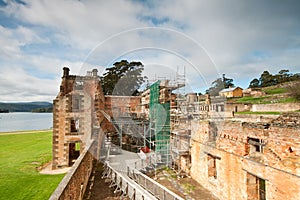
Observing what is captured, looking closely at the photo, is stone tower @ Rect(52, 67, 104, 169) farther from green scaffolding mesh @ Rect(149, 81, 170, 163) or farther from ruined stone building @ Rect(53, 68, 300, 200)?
green scaffolding mesh @ Rect(149, 81, 170, 163)

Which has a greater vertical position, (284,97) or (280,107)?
(284,97)

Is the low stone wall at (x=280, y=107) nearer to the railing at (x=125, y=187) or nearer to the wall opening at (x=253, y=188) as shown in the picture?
the wall opening at (x=253, y=188)

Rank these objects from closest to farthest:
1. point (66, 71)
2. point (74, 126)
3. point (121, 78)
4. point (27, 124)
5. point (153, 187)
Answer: point (153, 187) < point (74, 126) < point (66, 71) < point (121, 78) < point (27, 124)

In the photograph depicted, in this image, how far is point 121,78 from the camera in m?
30.7

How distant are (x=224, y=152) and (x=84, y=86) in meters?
12.2

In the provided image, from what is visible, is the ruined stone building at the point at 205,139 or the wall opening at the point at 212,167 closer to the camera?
the ruined stone building at the point at 205,139

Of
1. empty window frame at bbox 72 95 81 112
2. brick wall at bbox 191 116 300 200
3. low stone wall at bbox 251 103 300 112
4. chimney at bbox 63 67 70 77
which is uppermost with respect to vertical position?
chimney at bbox 63 67 70 77

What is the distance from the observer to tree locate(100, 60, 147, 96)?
87.4ft

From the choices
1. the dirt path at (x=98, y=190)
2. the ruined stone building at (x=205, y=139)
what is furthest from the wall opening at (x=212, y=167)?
the dirt path at (x=98, y=190)

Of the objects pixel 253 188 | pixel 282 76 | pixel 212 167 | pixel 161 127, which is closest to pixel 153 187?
pixel 212 167

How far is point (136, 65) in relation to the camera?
32.0 metres

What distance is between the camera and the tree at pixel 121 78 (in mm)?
26653

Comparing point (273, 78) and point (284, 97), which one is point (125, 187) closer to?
point (284, 97)

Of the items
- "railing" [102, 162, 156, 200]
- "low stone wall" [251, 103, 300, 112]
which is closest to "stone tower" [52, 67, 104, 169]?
"railing" [102, 162, 156, 200]
